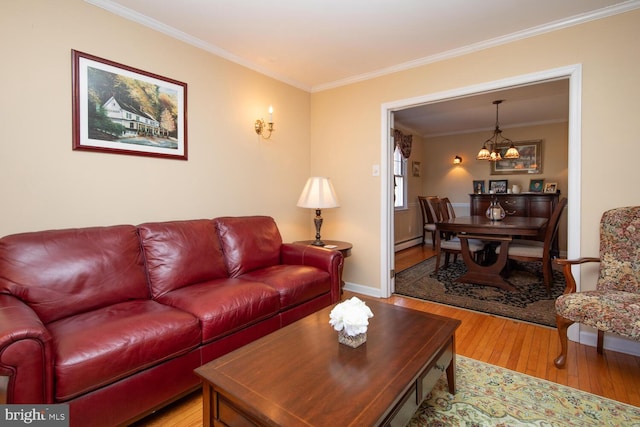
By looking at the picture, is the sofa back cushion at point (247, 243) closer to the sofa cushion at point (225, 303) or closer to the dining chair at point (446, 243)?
the sofa cushion at point (225, 303)

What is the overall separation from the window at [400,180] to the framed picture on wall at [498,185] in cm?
167

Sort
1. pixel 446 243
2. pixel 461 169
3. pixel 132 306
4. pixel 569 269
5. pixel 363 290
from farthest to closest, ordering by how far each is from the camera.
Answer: pixel 461 169 → pixel 446 243 → pixel 363 290 → pixel 569 269 → pixel 132 306

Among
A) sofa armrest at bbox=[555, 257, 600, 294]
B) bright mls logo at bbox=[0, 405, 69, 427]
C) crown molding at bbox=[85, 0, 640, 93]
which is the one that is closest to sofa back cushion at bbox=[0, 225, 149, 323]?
bright mls logo at bbox=[0, 405, 69, 427]

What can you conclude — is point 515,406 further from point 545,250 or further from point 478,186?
point 478,186

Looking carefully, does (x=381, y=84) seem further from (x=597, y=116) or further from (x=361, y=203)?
(x=597, y=116)

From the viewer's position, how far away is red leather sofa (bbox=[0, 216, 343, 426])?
1.20 metres

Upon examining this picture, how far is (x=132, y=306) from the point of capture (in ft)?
5.76

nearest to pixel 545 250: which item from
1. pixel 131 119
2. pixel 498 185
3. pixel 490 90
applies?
pixel 490 90

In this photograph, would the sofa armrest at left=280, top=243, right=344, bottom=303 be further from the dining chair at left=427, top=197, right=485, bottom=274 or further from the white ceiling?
the dining chair at left=427, top=197, right=485, bottom=274

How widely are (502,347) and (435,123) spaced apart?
4.40 meters

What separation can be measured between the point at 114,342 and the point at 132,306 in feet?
1.49

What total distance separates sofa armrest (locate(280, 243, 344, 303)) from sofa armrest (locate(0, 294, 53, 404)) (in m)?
1.81

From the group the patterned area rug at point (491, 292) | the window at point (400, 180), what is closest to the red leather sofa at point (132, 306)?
the patterned area rug at point (491, 292)

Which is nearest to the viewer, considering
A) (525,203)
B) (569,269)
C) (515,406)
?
(515,406)
